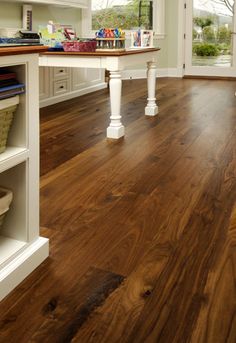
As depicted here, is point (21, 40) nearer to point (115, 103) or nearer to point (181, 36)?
point (115, 103)

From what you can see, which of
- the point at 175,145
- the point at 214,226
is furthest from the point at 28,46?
the point at 175,145

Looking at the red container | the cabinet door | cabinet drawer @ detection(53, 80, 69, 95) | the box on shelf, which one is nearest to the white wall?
the cabinet door

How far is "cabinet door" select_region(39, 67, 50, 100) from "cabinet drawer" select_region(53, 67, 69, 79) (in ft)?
0.54

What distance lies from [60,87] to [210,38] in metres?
3.49

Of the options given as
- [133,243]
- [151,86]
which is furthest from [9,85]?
[151,86]

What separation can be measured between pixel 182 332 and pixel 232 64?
6726 mm

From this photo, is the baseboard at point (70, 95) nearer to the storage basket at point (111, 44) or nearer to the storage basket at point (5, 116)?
the storage basket at point (111, 44)

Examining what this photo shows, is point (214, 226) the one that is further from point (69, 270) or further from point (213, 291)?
point (69, 270)

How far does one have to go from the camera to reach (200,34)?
7.31m

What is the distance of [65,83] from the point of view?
504 cm

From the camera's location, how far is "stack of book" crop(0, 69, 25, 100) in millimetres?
1227

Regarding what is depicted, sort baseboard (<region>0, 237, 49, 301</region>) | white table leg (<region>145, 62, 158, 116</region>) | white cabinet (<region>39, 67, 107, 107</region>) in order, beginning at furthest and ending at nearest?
white cabinet (<region>39, 67, 107, 107</region>), white table leg (<region>145, 62, 158, 116</region>), baseboard (<region>0, 237, 49, 301</region>)

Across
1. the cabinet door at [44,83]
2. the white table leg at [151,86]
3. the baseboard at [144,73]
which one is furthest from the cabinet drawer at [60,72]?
the baseboard at [144,73]

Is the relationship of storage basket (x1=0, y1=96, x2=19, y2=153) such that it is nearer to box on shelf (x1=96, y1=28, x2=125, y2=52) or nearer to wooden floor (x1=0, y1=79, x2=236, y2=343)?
wooden floor (x1=0, y1=79, x2=236, y2=343)
